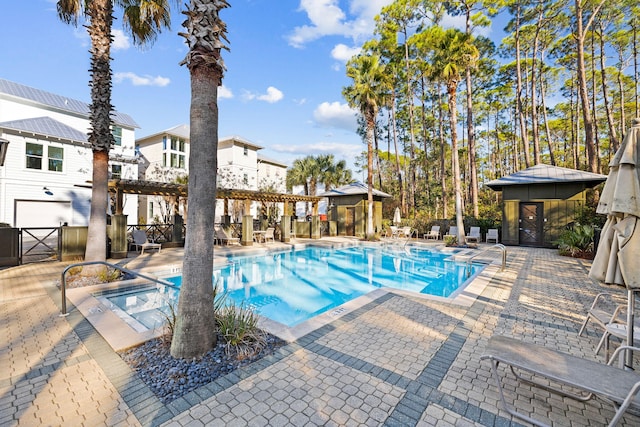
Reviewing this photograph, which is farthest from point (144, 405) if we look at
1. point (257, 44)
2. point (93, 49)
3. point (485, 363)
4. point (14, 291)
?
point (257, 44)

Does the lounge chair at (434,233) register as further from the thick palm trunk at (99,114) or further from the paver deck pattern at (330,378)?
the thick palm trunk at (99,114)

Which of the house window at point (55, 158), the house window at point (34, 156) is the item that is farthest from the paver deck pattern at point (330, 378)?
the house window at point (55, 158)

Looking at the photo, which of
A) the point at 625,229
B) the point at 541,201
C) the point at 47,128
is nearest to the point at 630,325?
the point at 625,229

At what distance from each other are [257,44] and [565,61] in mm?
22634

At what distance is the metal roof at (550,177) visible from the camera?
1294cm

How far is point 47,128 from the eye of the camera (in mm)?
16453

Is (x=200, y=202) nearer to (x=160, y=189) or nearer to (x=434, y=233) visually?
(x=160, y=189)

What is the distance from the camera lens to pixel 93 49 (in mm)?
7324

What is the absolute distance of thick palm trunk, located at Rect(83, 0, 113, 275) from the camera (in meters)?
7.26

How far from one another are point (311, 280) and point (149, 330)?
5.46 m

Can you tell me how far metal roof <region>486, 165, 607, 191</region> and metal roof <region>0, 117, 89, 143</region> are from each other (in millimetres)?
22412

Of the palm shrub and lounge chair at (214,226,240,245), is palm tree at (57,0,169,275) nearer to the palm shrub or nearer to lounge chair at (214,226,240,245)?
lounge chair at (214,226,240,245)

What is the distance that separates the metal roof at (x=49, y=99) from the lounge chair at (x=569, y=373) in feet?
66.7

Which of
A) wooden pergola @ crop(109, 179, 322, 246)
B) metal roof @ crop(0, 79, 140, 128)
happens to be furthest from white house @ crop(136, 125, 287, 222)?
wooden pergola @ crop(109, 179, 322, 246)
